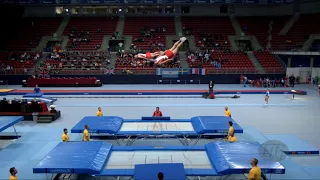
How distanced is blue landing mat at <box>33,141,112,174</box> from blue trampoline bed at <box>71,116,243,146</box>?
212 cm

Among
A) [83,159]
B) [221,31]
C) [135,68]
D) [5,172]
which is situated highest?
[221,31]

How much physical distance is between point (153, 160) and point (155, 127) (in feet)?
12.5

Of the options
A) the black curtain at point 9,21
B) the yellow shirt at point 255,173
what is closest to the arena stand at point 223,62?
the black curtain at point 9,21

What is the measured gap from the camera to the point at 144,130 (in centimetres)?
1338

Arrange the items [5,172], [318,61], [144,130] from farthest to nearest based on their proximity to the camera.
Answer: [318,61] → [144,130] → [5,172]

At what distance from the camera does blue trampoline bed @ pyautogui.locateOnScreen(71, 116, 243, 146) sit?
12984 millimetres

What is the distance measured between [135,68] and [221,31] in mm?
15077

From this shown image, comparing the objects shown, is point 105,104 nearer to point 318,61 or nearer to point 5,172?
point 5,172

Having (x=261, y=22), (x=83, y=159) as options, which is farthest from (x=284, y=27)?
(x=83, y=159)

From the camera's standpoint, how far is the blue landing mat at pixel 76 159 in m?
8.89

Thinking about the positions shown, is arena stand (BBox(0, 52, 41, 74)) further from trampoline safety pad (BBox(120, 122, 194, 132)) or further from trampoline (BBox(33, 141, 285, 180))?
trampoline (BBox(33, 141, 285, 180))

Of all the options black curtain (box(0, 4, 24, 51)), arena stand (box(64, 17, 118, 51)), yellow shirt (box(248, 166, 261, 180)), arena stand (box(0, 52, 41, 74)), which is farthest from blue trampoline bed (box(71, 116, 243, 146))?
black curtain (box(0, 4, 24, 51))

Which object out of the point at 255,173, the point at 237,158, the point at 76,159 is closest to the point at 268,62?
the point at 237,158

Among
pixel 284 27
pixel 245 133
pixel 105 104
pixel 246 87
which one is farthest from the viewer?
pixel 284 27
